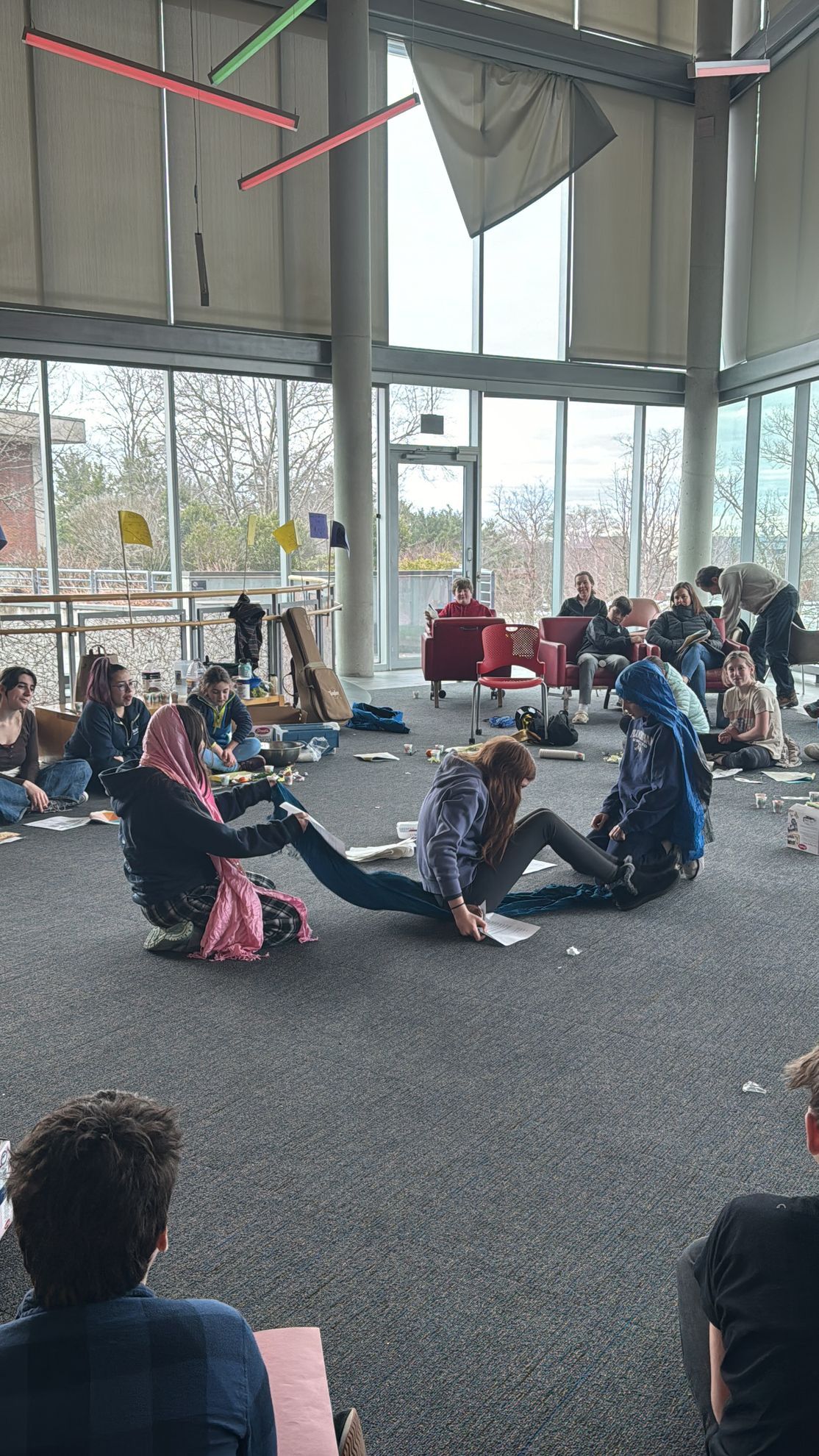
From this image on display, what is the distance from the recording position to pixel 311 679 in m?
9.19

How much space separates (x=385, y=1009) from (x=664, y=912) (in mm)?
1624

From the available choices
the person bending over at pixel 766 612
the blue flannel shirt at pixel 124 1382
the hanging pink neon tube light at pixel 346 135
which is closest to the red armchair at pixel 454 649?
the person bending over at pixel 766 612

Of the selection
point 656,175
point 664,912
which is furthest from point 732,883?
point 656,175

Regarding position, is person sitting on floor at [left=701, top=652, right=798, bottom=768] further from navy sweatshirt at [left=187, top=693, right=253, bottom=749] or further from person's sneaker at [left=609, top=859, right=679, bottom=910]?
navy sweatshirt at [left=187, top=693, right=253, bottom=749]

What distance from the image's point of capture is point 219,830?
13.6 ft

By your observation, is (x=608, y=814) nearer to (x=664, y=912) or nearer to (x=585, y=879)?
(x=585, y=879)

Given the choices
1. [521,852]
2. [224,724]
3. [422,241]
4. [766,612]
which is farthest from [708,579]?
[521,852]

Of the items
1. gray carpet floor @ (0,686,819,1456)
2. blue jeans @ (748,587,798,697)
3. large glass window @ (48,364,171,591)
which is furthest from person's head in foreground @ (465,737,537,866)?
large glass window @ (48,364,171,591)

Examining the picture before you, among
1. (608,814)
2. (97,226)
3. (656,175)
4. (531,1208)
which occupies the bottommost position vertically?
(531,1208)

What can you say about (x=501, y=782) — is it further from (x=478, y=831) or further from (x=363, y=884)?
(x=363, y=884)

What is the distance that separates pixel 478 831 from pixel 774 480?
31.2 ft

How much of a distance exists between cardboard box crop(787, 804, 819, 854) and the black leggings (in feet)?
5.17

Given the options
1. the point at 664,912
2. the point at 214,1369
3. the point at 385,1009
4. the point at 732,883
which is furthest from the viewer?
the point at 732,883

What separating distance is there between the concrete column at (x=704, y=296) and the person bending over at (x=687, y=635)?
3.68 m
